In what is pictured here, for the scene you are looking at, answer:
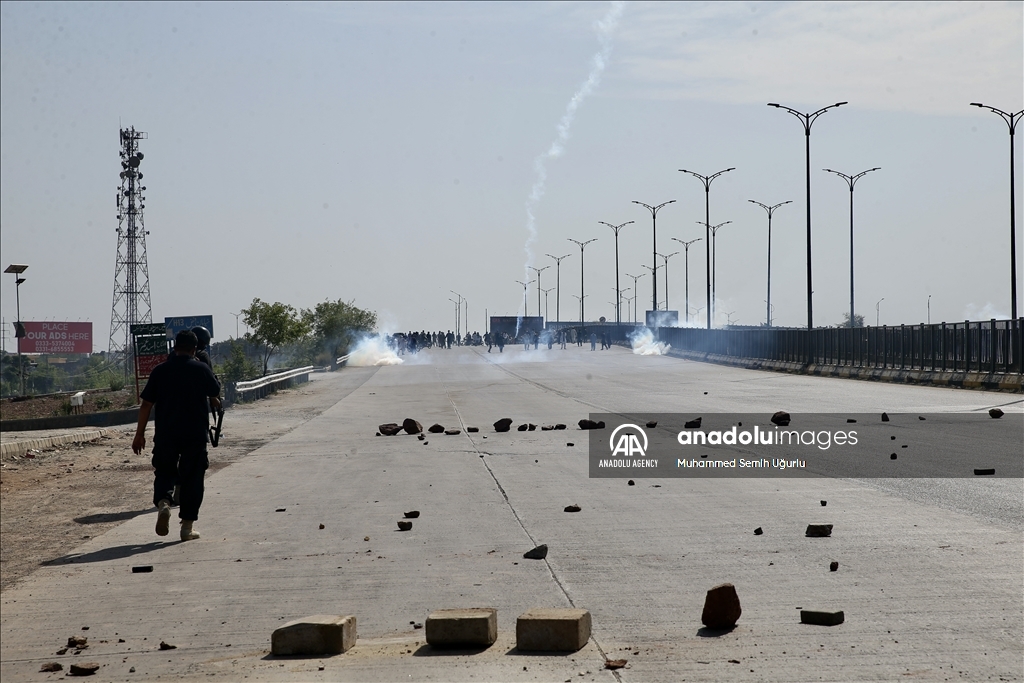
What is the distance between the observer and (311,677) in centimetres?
659

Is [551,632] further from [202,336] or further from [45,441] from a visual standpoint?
[45,441]

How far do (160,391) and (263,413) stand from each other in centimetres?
2276

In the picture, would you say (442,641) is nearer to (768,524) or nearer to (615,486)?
(768,524)

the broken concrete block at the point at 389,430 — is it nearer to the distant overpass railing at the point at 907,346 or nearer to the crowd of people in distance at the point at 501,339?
the distant overpass railing at the point at 907,346

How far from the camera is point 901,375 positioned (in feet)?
132

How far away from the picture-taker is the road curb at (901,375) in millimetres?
33594

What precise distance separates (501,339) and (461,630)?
10086cm

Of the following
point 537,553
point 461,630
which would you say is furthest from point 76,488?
point 461,630

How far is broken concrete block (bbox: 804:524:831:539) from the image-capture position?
1009 cm

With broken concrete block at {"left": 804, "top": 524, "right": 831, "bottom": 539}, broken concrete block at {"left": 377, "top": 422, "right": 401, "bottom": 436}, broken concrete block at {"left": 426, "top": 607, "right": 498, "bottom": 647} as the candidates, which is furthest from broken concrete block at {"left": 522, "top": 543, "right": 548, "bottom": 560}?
broken concrete block at {"left": 377, "top": 422, "right": 401, "bottom": 436}

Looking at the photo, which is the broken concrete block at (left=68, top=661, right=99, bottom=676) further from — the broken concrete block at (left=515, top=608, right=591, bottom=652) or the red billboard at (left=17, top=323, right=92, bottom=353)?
the red billboard at (left=17, top=323, right=92, bottom=353)

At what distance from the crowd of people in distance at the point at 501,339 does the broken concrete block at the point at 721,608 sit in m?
91.1

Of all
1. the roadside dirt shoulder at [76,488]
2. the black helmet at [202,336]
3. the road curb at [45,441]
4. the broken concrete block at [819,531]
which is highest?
the black helmet at [202,336]

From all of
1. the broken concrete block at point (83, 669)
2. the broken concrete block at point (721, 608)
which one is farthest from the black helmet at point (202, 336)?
the broken concrete block at point (721, 608)
